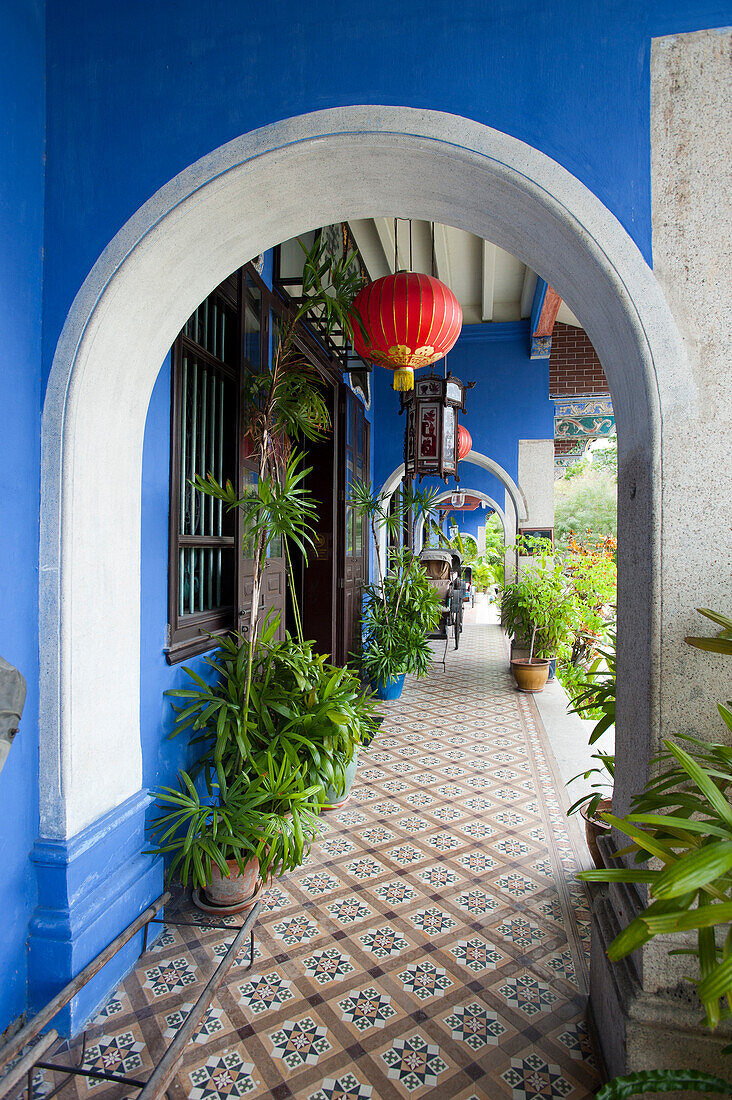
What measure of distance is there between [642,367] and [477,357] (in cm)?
635

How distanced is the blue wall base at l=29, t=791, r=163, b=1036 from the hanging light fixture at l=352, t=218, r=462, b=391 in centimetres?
230

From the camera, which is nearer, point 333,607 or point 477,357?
point 333,607

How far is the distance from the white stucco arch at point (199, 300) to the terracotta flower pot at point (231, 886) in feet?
1.65

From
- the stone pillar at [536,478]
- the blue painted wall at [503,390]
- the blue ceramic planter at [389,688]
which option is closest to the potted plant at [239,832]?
the blue ceramic planter at [389,688]

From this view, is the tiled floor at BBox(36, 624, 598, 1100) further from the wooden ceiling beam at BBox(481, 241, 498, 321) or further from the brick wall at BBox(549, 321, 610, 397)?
the brick wall at BBox(549, 321, 610, 397)

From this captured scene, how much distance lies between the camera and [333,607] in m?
4.91

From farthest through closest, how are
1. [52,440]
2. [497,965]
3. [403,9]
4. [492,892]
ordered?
[492,892]
[497,965]
[52,440]
[403,9]

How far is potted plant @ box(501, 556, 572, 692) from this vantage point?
19.0ft

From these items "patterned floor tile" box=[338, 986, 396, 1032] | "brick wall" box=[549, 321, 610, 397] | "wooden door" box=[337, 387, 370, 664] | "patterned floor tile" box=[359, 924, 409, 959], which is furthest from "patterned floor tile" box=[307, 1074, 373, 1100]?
"brick wall" box=[549, 321, 610, 397]

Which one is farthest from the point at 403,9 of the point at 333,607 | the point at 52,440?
the point at 333,607

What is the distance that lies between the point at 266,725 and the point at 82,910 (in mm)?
821

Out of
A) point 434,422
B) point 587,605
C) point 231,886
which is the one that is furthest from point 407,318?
point 587,605

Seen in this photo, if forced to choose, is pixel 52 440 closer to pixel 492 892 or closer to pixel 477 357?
pixel 492 892

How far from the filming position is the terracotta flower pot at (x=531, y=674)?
591cm
